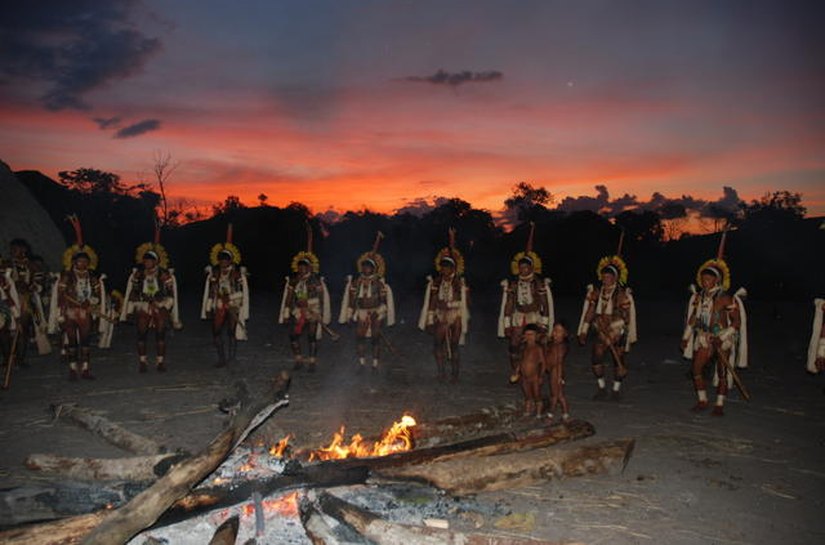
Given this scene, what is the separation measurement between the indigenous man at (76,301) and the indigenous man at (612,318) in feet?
26.8

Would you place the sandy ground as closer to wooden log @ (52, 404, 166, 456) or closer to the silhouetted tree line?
wooden log @ (52, 404, 166, 456)

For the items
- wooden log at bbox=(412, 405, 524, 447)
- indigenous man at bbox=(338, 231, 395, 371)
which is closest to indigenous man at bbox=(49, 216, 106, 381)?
indigenous man at bbox=(338, 231, 395, 371)

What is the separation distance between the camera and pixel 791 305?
24.7m

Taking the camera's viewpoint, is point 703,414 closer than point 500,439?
A: No

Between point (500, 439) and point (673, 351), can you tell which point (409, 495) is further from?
point (673, 351)

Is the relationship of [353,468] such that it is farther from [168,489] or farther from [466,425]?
[466,425]

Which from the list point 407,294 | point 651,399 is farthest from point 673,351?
point 407,294

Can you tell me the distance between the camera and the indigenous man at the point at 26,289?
441 inches

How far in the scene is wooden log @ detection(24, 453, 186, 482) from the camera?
17.0 feet

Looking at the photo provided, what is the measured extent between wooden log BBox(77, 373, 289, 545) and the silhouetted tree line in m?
24.5

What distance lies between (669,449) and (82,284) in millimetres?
9353

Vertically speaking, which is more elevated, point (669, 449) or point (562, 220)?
point (562, 220)

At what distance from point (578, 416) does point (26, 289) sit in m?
10.0

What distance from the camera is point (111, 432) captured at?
6660mm
